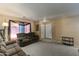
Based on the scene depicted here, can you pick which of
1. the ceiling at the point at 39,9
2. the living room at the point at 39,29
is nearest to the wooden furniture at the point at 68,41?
the living room at the point at 39,29

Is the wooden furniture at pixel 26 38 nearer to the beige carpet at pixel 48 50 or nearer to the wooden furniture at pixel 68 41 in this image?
the beige carpet at pixel 48 50

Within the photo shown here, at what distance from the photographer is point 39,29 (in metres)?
1.90

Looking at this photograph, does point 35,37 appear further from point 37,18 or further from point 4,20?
point 4,20

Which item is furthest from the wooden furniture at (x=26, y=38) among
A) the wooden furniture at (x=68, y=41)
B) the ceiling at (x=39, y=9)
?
the wooden furniture at (x=68, y=41)

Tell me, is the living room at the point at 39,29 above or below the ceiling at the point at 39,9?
below

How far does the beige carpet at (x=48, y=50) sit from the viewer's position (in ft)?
5.84

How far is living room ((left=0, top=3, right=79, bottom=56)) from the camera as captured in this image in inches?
68.8

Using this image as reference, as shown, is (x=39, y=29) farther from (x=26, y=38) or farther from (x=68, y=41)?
(x=68, y=41)

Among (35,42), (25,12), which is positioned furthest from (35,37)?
(25,12)

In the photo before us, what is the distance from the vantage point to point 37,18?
1870mm

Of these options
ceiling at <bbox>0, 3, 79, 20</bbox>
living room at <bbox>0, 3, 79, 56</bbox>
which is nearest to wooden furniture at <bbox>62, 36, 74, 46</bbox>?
living room at <bbox>0, 3, 79, 56</bbox>

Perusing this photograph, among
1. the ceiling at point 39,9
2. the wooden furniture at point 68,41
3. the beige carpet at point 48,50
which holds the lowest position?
the beige carpet at point 48,50

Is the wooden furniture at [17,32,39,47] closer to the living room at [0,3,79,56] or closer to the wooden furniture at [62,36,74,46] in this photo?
the living room at [0,3,79,56]

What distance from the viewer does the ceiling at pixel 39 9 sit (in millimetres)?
1738
